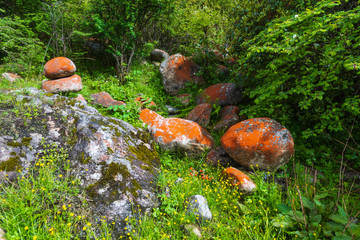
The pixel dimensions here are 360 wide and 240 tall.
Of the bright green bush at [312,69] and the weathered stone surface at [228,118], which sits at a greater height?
the bright green bush at [312,69]

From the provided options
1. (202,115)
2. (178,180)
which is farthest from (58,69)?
Result: (178,180)

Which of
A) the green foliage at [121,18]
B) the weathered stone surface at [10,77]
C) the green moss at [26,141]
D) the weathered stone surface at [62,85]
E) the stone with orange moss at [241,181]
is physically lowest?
the weathered stone surface at [10,77]

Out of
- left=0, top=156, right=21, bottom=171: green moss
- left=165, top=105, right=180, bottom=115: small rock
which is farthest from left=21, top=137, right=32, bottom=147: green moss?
left=165, top=105, right=180, bottom=115: small rock

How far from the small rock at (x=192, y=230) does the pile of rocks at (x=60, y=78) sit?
476cm

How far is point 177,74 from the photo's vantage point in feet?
22.1

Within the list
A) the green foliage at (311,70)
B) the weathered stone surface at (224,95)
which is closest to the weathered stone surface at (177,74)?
the weathered stone surface at (224,95)

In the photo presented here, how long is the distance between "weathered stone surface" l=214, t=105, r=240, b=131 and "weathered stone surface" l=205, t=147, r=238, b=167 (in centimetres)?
93

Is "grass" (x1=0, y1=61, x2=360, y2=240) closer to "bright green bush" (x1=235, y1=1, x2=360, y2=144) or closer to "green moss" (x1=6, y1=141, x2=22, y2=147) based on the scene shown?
"green moss" (x1=6, y1=141, x2=22, y2=147)

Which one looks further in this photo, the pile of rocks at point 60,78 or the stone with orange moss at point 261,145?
the pile of rocks at point 60,78

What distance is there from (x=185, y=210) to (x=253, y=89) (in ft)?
11.7

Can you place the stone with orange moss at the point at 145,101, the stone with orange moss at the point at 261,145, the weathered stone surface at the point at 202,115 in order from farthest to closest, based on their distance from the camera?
1. the stone with orange moss at the point at 145,101
2. the weathered stone surface at the point at 202,115
3. the stone with orange moss at the point at 261,145

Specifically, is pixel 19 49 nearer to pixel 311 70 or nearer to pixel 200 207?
pixel 200 207

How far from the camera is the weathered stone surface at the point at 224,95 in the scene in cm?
542

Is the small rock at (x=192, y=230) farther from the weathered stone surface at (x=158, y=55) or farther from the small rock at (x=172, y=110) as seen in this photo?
the weathered stone surface at (x=158, y=55)
